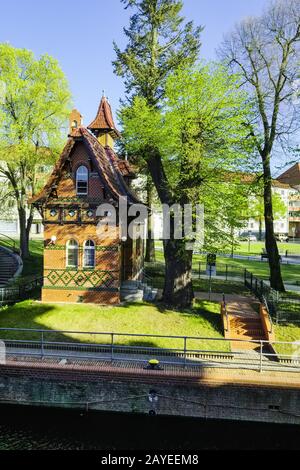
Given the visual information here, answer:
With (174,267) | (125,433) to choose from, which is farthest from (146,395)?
(174,267)

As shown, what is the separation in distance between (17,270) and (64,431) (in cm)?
1555

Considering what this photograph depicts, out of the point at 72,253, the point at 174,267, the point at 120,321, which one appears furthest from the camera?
the point at 72,253

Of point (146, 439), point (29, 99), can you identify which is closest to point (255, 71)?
point (29, 99)

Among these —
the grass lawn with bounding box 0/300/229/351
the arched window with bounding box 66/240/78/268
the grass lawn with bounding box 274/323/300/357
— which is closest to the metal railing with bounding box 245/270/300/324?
the grass lawn with bounding box 274/323/300/357

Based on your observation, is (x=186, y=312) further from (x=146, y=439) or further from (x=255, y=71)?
(x=255, y=71)

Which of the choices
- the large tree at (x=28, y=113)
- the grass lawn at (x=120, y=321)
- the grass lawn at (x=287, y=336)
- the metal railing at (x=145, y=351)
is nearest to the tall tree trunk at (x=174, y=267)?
the grass lawn at (x=120, y=321)

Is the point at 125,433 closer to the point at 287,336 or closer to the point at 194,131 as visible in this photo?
the point at 287,336

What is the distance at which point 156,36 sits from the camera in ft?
70.9

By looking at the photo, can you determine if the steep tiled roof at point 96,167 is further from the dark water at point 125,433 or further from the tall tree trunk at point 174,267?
the dark water at point 125,433

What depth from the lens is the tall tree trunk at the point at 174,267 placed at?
708 inches

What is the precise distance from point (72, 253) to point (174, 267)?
5375 millimetres

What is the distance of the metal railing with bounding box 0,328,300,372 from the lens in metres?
12.0

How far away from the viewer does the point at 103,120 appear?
2316 cm

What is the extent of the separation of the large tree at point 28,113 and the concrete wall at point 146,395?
44.0ft
